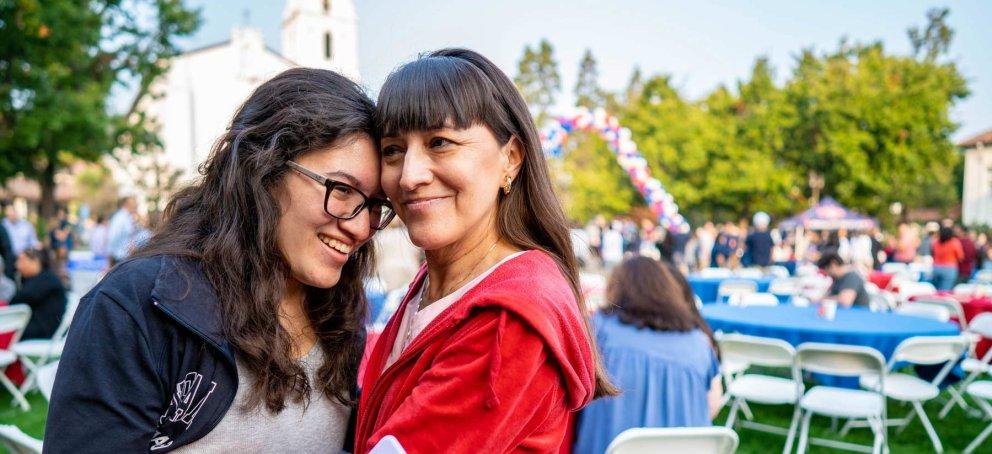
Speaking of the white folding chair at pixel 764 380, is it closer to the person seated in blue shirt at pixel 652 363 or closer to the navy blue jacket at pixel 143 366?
the person seated in blue shirt at pixel 652 363

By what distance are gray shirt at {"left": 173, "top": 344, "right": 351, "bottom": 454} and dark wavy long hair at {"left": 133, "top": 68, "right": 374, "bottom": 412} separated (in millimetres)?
25

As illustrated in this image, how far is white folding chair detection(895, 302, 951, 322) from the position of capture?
264 inches

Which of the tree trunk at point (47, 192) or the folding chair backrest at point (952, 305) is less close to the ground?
the tree trunk at point (47, 192)

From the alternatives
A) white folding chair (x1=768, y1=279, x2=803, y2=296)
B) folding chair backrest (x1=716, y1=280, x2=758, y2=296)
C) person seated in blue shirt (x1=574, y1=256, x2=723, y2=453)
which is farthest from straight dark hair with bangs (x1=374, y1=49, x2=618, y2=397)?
white folding chair (x1=768, y1=279, x2=803, y2=296)

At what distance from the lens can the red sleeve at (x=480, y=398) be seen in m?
1.07

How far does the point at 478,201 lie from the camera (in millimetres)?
1335

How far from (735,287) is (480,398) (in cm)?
945

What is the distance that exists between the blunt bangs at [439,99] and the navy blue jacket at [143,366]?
50cm

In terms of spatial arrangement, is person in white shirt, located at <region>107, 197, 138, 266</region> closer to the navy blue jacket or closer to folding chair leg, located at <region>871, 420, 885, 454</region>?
folding chair leg, located at <region>871, 420, 885, 454</region>

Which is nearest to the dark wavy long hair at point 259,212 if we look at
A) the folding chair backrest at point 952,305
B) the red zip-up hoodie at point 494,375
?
the red zip-up hoodie at point 494,375

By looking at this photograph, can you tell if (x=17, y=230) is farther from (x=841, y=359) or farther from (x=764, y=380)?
(x=841, y=359)

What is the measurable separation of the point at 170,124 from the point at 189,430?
53912mm

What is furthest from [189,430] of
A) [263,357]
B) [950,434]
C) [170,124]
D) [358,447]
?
[170,124]

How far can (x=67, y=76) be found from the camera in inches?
471
